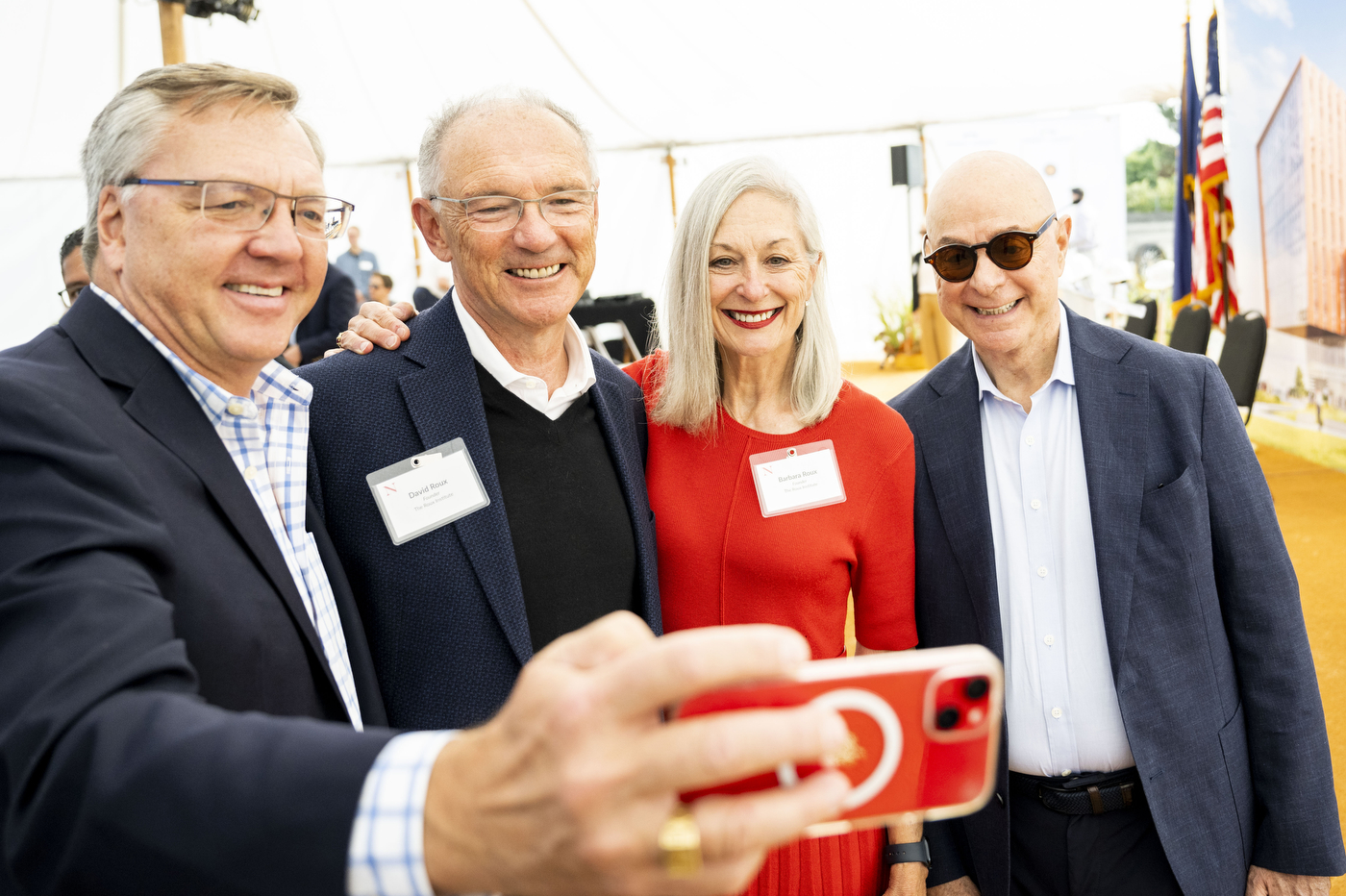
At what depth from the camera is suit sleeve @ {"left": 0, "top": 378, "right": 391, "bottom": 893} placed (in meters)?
0.52

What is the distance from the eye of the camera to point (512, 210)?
5.65 feet

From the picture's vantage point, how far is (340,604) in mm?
1283

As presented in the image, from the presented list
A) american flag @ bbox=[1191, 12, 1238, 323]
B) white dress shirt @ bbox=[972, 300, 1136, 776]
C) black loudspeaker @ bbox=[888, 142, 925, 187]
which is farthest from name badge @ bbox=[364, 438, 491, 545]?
black loudspeaker @ bbox=[888, 142, 925, 187]

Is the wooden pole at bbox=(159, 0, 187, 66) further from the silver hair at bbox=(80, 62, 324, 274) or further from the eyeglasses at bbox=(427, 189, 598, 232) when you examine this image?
the silver hair at bbox=(80, 62, 324, 274)

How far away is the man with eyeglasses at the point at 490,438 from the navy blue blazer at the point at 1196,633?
82cm

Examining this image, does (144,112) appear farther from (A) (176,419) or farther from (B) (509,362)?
(B) (509,362)

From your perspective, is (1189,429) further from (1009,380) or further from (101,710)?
(101,710)

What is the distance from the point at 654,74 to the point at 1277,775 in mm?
12527

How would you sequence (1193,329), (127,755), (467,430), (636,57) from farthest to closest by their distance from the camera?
(636,57) → (1193,329) → (467,430) → (127,755)

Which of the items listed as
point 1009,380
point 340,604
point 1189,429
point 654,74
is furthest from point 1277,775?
point 654,74

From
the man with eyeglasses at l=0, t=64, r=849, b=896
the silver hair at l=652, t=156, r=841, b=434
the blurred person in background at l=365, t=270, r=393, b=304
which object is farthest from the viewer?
the blurred person in background at l=365, t=270, r=393, b=304

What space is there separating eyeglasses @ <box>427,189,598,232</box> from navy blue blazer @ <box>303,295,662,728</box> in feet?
1.19

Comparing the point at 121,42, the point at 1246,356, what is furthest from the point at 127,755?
the point at 121,42

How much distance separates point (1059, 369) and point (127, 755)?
69.6 inches
